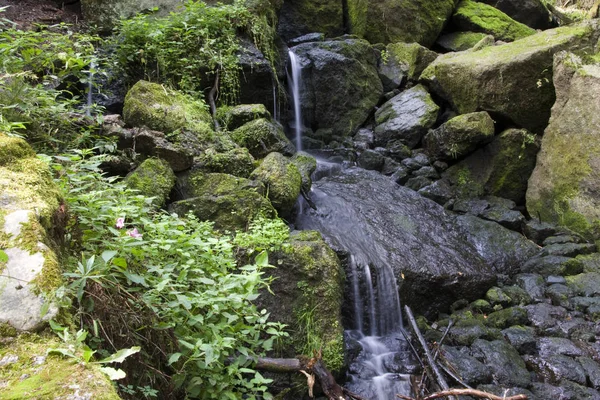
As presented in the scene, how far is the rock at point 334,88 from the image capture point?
10.6 meters

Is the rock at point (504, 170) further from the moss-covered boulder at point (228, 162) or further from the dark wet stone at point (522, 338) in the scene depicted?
the moss-covered boulder at point (228, 162)

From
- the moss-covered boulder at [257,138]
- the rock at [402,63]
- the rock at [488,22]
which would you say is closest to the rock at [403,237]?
the moss-covered boulder at [257,138]

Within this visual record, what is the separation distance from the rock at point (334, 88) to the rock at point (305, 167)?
3035 mm

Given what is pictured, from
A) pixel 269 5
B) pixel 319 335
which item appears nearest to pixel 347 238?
pixel 319 335

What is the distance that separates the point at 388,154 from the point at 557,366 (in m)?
5.96

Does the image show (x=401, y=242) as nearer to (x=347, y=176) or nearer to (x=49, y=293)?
(x=347, y=176)

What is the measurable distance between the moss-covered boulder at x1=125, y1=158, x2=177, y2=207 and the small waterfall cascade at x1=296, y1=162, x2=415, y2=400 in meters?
2.11

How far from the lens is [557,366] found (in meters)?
4.94

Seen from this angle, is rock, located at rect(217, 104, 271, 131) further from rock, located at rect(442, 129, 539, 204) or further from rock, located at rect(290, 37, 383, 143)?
rock, located at rect(442, 129, 539, 204)

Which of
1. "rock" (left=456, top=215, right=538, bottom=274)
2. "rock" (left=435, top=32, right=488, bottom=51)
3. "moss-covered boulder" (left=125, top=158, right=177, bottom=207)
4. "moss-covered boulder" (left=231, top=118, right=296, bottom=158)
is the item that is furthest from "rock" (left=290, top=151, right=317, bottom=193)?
"rock" (left=435, top=32, right=488, bottom=51)

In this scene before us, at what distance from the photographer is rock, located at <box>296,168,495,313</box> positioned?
19.9 ft

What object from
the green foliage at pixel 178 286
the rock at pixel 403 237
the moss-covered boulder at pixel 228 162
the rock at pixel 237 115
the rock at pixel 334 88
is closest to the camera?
the green foliage at pixel 178 286

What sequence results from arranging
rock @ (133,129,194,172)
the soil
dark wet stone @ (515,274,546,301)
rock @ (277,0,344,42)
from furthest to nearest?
1. rock @ (277,0,344,42)
2. the soil
3. dark wet stone @ (515,274,546,301)
4. rock @ (133,129,194,172)

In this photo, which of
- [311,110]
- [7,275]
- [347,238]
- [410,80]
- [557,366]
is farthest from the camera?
[410,80]
